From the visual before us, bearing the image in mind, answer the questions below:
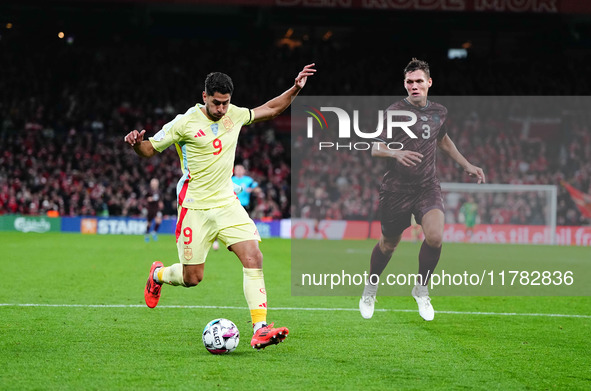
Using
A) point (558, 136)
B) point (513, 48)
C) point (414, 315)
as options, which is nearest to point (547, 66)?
point (513, 48)

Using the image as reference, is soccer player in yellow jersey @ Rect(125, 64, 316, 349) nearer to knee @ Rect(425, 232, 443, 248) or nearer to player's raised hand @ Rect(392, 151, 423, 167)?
player's raised hand @ Rect(392, 151, 423, 167)

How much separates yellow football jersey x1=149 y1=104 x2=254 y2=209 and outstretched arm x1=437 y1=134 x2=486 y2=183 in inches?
114

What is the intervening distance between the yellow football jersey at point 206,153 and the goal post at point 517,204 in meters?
19.5

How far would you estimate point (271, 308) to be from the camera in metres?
9.97

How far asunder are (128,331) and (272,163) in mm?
27540

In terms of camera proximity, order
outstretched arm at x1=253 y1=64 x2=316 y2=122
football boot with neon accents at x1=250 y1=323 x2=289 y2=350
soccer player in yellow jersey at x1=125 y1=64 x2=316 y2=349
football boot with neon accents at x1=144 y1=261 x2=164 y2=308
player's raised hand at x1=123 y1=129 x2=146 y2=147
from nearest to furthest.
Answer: football boot with neon accents at x1=250 y1=323 x2=289 y2=350, player's raised hand at x1=123 y1=129 x2=146 y2=147, soccer player in yellow jersey at x1=125 y1=64 x2=316 y2=349, outstretched arm at x1=253 y1=64 x2=316 y2=122, football boot with neon accents at x1=144 y1=261 x2=164 y2=308

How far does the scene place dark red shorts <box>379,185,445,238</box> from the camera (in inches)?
359

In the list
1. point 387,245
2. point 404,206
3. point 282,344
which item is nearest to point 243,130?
point 387,245

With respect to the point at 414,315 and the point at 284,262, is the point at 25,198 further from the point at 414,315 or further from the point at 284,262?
the point at 414,315

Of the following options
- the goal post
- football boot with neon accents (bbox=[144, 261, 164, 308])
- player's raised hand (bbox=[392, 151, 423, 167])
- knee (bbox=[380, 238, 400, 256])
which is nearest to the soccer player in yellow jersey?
football boot with neon accents (bbox=[144, 261, 164, 308])

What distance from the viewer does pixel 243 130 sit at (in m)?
37.1

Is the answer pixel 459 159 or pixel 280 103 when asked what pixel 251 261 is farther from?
pixel 459 159

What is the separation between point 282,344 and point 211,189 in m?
1.64

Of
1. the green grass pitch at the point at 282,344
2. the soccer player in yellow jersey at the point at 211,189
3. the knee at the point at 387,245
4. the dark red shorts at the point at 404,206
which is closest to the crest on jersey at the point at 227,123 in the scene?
the soccer player in yellow jersey at the point at 211,189
